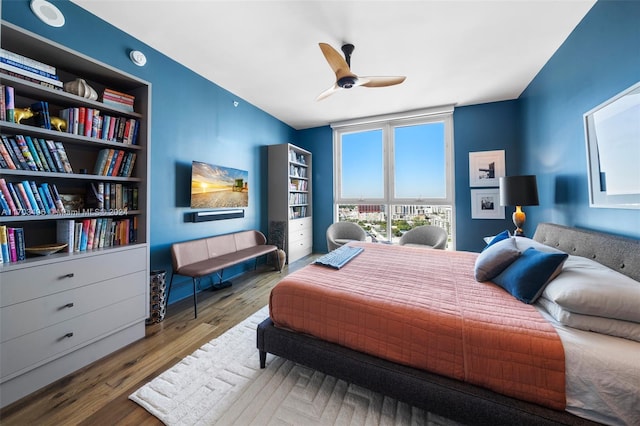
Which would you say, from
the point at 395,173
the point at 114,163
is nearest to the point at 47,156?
the point at 114,163

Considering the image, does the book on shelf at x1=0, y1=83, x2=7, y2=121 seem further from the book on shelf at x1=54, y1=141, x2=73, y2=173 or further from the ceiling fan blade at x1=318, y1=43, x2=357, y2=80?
the ceiling fan blade at x1=318, y1=43, x2=357, y2=80

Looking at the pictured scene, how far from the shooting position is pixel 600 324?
107 centimetres

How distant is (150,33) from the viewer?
2.31m

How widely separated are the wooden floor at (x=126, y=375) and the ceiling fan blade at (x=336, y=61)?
269 centimetres

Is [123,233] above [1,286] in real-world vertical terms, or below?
above

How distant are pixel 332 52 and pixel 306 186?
3.22m

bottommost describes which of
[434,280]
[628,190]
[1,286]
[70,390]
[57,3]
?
[70,390]

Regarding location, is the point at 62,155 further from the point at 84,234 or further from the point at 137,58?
the point at 137,58

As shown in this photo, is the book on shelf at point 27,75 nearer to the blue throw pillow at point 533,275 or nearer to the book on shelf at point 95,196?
the book on shelf at point 95,196

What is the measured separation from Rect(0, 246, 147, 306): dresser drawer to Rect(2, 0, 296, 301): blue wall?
63 cm

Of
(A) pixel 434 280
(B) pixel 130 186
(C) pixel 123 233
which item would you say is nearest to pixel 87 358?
(C) pixel 123 233

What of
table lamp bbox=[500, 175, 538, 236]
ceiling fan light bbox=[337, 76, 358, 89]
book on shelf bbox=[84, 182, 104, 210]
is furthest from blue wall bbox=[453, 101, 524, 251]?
book on shelf bbox=[84, 182, 104, 210]

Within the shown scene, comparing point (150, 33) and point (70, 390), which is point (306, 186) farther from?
point (70, 390)

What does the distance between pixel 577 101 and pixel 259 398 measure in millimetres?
3598
